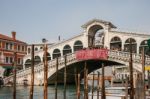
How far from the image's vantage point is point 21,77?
23.2m

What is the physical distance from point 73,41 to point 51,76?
115 inches

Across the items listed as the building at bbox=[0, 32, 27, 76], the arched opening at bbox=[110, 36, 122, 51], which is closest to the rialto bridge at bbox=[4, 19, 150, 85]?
the arched opening at bbox=[110, 36, 122, 51]

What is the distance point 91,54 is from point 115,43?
2.41 metres

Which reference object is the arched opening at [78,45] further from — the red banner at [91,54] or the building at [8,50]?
the building at [8,50]

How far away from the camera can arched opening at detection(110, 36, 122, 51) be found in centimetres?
2177

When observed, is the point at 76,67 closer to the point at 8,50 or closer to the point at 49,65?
the point at 49,65

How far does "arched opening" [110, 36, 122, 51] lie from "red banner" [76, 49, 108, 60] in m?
1.92

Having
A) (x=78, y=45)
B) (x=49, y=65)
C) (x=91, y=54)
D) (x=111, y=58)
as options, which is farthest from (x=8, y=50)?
(x=111, y=58)

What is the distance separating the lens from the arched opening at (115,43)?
21.8 m

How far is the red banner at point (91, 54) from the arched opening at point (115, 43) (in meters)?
1.92

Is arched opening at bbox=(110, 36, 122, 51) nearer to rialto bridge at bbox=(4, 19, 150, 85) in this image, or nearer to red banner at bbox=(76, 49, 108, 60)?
rialto bridge at bbox=(4, 19, 150, 85)

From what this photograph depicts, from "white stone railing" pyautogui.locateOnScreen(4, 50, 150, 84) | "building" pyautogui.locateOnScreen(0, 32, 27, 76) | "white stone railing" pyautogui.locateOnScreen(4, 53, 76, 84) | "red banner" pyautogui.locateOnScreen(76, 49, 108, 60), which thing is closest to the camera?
"white stone railing" pyautogui.locateOnScreen(4, 50, 150, 84)

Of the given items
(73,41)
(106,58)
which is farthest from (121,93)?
(73,41)

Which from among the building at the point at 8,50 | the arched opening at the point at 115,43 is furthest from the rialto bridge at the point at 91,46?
the building at the point at 8,50
